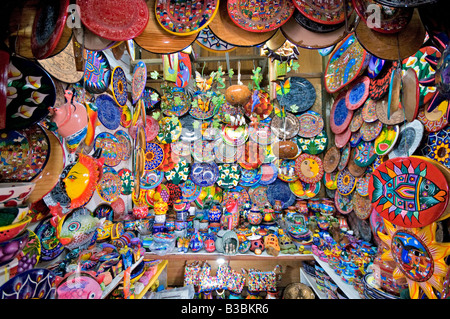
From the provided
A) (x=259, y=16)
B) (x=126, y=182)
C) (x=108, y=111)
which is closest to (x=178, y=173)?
(x=126, y=182)

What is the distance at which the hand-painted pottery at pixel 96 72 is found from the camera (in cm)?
146

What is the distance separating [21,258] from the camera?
2.70ft

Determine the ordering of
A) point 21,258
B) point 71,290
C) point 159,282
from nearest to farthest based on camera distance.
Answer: point 21,258 → point 71,290 → point 159,282

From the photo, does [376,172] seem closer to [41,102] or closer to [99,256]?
[41,102]

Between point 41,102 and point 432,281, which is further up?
point 41,102

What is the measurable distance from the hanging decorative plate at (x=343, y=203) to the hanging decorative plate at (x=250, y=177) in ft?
2.94

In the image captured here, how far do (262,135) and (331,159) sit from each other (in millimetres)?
843

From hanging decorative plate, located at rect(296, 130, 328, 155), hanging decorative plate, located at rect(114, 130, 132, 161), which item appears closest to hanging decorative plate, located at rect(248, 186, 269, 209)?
hanging decorative plate, located at rect(296, 130, 328, 155)

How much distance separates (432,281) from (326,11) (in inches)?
46.1

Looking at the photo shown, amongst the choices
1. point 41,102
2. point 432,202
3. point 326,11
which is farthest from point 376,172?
point 41,102

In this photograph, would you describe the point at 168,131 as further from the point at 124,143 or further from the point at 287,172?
the point at 287,172

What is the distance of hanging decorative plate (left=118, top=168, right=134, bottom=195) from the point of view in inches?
73.3

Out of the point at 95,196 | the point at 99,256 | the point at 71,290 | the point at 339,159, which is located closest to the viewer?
the point at 71,290

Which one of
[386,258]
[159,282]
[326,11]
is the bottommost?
[159,282]
